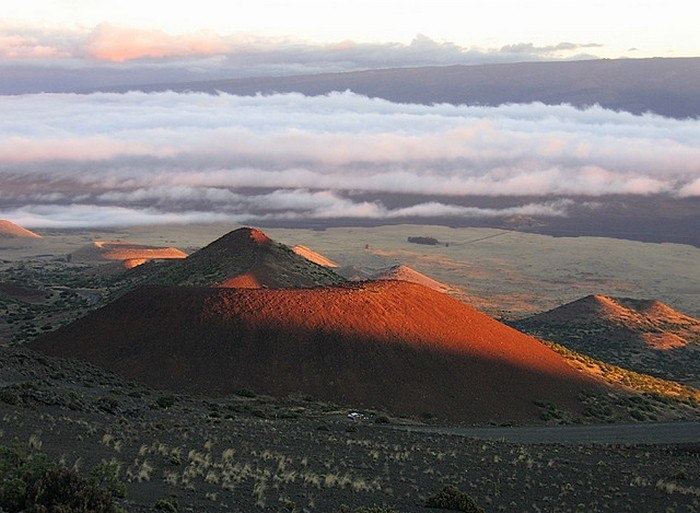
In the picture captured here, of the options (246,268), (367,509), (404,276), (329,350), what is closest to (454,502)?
(367,509)

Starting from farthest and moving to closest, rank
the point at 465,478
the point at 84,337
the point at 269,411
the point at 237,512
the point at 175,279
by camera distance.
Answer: the point at 175,279 < the point at 84,337 < the point at 269,411 < the point at 465,478 < the point at 237,512

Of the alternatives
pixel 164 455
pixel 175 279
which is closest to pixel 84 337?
pixel 175 279

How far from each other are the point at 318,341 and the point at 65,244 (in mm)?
133896

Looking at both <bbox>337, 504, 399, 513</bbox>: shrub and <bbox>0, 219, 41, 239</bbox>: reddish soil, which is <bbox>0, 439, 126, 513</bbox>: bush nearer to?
<bbox>337, 504, 399, 513</bbox>: shrub

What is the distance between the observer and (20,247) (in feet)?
510

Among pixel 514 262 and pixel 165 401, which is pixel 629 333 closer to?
pixel 165 401

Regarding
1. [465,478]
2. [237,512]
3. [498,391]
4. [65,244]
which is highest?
[237,512]

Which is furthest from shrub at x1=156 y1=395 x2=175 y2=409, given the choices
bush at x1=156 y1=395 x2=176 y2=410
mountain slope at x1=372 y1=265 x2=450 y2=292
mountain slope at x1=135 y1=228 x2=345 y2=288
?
mountain slope at x1=372 y1=265 x2=450 y2=292

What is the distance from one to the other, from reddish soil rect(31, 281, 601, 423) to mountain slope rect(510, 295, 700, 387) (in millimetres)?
23788

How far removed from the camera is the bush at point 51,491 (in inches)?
487

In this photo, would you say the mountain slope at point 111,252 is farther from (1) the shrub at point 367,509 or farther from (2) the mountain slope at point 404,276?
(1) the shrub at point 367,509

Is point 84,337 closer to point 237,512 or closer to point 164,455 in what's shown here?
point 164,455

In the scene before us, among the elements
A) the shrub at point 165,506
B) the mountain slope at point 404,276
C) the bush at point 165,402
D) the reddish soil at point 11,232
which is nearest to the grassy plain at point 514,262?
the reddish soil at point 11,232

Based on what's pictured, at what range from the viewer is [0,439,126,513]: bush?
1237cm
